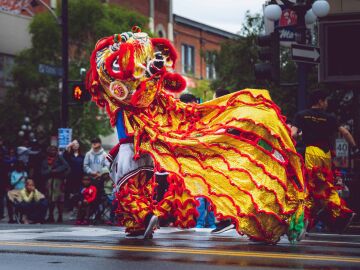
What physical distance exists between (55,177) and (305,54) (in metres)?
6.04

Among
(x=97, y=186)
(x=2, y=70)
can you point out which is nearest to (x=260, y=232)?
(x=97, y=186)

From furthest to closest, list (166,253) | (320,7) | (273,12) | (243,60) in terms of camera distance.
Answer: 1. (243,60)
2. (273,12)
3. (320,7)
4. (166,253)

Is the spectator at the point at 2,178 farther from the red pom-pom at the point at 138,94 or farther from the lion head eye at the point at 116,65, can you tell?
the red pom-pom at the point at 138,94

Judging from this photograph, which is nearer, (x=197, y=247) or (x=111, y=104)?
(x=197, y=247)

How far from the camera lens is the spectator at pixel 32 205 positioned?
18.9 meters

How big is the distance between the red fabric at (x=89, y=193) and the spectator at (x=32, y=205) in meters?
1.16

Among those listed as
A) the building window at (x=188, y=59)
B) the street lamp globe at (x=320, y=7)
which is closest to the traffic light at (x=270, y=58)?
the street lamp globe at (x=320, y=7)

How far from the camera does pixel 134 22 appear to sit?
40.8 metres

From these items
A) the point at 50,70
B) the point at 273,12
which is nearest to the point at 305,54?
the point at 273,12

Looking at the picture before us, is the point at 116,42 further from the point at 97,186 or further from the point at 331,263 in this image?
the point at 97,186

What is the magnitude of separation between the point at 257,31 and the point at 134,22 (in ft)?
16.7

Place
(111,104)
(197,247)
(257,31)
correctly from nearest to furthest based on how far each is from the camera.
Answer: (197,247), (111,104), (257,31)

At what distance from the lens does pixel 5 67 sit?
4388cm

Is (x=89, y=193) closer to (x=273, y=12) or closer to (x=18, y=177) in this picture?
(x=18, y=177)
